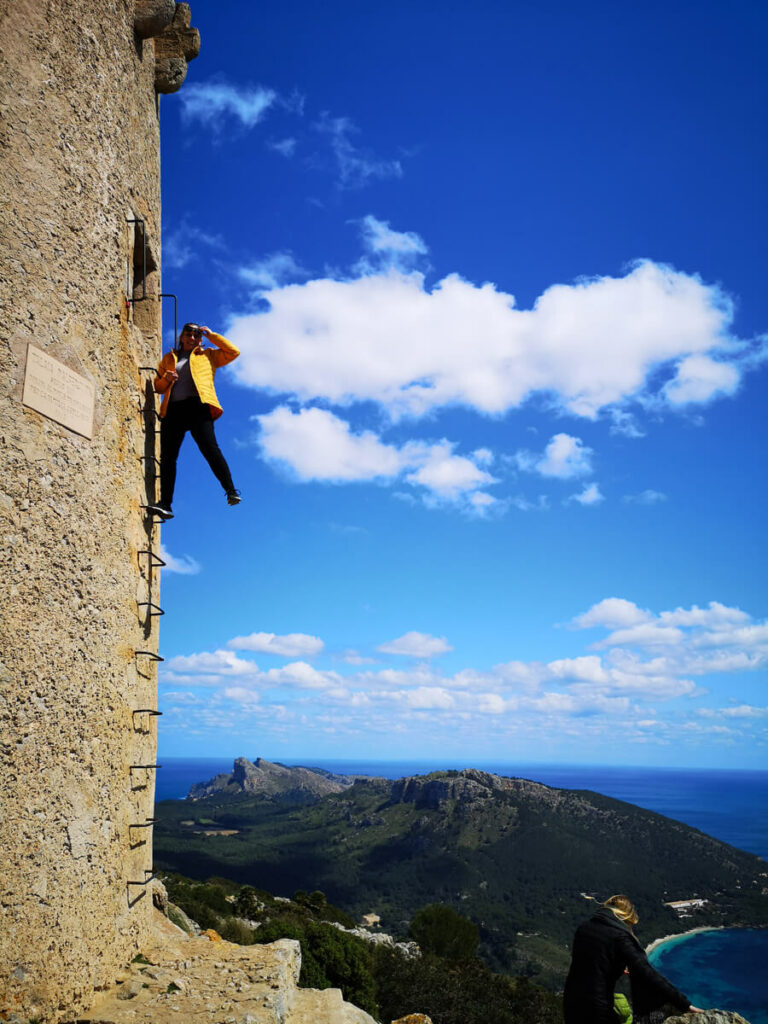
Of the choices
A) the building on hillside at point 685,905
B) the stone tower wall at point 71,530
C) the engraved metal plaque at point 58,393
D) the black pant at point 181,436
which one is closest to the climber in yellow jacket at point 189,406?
the black pant at point 181,436

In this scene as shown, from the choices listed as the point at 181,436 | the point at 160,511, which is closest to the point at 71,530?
the point at 160,511

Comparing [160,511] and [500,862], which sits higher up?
[160,511]

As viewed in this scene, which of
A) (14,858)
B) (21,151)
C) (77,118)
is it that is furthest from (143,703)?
(77,118)

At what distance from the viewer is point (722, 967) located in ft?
252

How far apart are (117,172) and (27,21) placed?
107cm

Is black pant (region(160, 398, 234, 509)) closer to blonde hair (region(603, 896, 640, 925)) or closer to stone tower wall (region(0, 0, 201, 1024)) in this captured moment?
stone tower wall (region(0, 0, 201, 1024))

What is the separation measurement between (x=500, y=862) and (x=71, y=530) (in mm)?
99362

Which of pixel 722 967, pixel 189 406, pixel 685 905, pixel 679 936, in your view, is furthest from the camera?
pixel 685 905

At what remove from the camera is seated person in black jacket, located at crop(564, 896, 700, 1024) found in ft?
13.5

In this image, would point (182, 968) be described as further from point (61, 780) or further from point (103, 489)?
point (103, 489)

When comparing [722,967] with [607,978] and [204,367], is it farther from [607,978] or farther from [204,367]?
[204,367]

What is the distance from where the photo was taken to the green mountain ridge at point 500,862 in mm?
77375

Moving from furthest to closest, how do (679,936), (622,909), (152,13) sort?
(679,936), (152,13), (622,909)

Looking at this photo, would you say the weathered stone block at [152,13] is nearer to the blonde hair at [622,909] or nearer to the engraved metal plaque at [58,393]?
the engraved metal plaque at [58,393]
